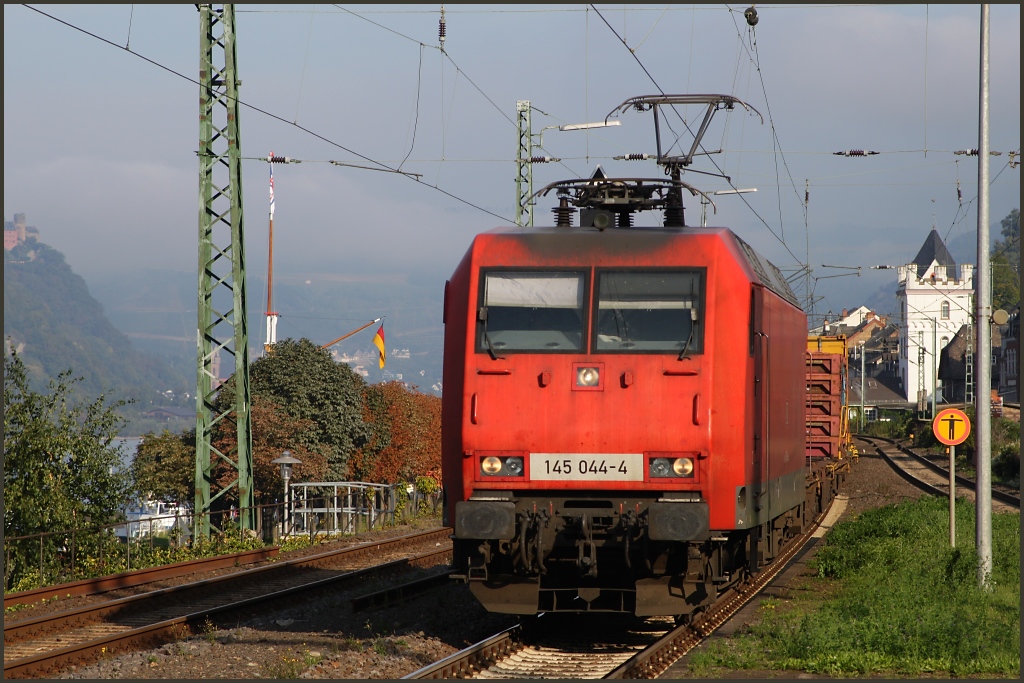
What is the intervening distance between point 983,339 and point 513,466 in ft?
22.9

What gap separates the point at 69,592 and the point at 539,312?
908cm

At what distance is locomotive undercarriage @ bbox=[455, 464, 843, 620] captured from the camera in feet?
33.8

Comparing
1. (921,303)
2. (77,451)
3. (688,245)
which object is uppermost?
(921,303)

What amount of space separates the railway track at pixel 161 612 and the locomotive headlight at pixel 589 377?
5.69 m

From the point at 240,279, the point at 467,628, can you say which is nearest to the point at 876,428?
the point at 240,279

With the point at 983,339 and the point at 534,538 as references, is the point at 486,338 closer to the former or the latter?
the point at 534,538

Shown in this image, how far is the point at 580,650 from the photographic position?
37.4 feet

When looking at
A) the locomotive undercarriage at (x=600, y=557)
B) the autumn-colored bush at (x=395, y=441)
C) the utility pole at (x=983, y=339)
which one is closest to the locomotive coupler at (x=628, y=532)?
the locomotive undercarriage at (x=600, y=557)

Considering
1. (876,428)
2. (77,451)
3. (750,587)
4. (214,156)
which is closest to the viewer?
(750,587)

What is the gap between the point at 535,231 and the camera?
1145 centimetres

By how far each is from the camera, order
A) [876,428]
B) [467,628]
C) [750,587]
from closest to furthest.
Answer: [467,628], [750,587], [876,428]

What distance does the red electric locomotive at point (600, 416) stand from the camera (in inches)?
412

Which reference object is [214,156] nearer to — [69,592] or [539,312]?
[69,592]

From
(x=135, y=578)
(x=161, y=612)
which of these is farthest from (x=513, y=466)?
(x=135, y=578)
